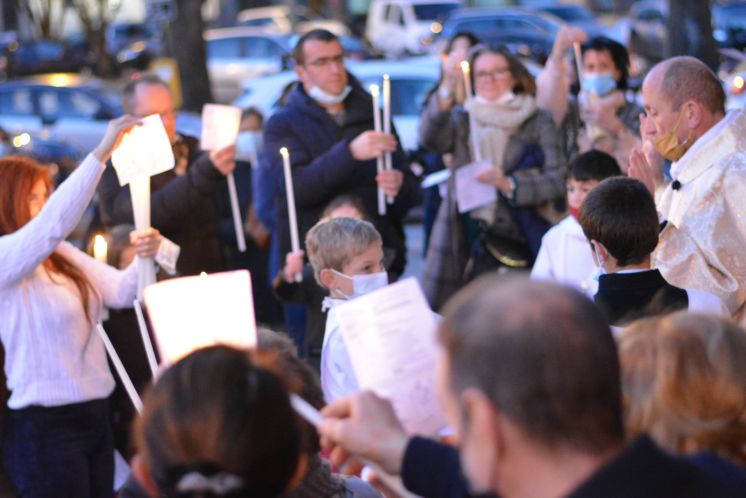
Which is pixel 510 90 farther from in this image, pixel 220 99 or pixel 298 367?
pixel 220 99

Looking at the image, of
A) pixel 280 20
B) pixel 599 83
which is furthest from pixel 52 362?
pixel 280 20

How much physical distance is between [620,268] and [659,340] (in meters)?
1.63

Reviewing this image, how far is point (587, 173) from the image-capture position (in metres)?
5.79

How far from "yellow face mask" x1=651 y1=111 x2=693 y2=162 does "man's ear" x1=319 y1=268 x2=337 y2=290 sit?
1270 millimetres

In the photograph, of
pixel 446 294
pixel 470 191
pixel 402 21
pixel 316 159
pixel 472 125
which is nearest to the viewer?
pixel 316 159

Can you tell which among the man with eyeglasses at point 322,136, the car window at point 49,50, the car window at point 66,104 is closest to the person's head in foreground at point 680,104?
the man with eyeglasses at point 322,136

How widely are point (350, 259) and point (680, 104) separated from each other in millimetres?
1328

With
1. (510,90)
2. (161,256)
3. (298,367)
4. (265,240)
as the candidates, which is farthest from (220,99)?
(298,367)

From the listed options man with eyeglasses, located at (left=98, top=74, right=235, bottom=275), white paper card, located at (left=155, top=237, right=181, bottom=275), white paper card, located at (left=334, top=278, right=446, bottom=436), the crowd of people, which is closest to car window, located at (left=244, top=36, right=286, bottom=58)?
the crowd of people

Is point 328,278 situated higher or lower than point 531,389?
lower

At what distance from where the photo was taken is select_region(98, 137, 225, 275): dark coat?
625cm

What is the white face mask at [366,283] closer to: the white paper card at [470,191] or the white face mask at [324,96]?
the white face mask at [324,96]

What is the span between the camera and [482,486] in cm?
209

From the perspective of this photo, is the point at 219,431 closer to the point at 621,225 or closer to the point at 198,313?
the point at 198,313
